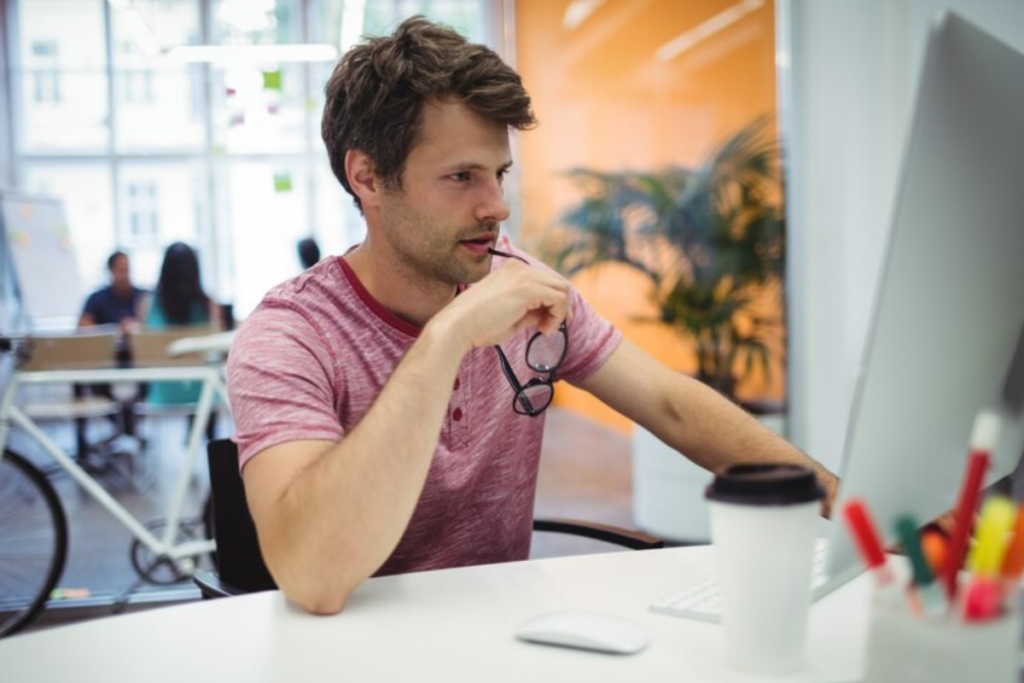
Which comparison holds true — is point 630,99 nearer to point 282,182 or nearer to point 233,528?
point 282,182

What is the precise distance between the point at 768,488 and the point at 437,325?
517 mm

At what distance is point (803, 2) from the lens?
371 centimetres

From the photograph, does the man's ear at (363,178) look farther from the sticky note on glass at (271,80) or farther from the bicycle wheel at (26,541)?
the sticky note on glass at (271,80)

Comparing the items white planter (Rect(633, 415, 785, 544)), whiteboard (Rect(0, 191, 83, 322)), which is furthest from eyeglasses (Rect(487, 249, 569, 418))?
whiteboard (Rect(0, 191, 83, 322))

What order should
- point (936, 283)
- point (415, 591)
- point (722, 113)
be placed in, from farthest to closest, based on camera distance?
point (722, 113) → point (415, 591) → point (936, 283)

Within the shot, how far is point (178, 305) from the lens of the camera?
3.53m

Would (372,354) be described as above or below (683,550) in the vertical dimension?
above

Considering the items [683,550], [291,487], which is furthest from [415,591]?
[683,550]

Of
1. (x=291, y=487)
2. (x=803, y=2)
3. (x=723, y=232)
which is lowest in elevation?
(x=291, y=487)

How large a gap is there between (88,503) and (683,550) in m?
2.84

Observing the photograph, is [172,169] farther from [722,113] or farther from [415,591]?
[415,591]

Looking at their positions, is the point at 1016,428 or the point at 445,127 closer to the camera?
the point at 1016,428

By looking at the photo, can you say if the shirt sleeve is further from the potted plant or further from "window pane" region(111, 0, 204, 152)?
"window pane" region(111, 0, 204, 152)

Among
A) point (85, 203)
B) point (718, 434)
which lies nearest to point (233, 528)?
point (718, 434)
